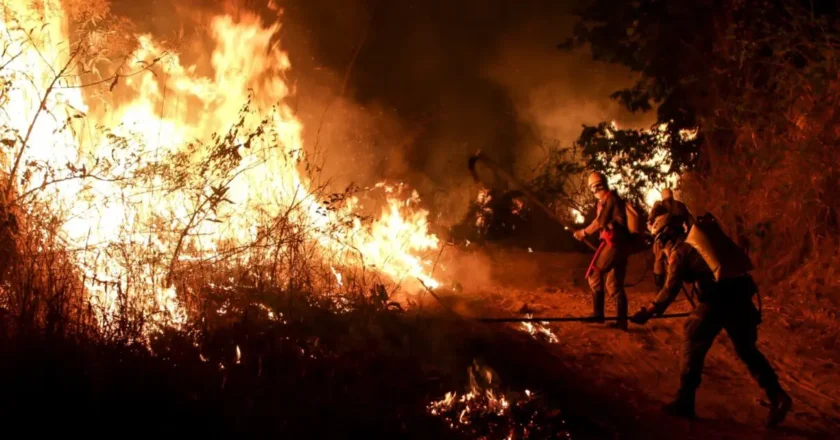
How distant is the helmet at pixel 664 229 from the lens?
595 centimetres

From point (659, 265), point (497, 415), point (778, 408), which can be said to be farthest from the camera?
point (659, 265)

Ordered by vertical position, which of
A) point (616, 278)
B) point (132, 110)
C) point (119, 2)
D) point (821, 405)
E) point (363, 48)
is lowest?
point (821, 405)

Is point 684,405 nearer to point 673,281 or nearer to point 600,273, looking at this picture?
point 673,281

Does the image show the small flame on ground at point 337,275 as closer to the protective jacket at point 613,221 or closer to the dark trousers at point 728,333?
the protective jacket at point 613,221

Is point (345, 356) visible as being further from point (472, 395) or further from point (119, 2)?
point (119, 2)

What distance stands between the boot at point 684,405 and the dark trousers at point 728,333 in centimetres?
2

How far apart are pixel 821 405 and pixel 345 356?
14.9 feet

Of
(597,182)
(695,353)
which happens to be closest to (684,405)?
(695,353)

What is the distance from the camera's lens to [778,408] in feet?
17.2

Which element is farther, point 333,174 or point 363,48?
point 363,48

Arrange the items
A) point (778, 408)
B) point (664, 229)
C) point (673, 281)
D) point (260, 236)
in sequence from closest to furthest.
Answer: point (778, 408), point (673, 281), point (664, 229), point (260, 236)

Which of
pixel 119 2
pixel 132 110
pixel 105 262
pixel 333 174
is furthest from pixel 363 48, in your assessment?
pixel 105 262

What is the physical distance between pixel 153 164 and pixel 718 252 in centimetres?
550

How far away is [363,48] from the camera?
14906mm
